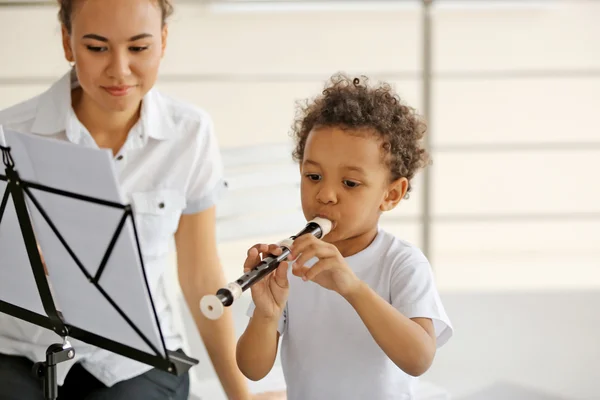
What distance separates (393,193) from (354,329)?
0.71 feet

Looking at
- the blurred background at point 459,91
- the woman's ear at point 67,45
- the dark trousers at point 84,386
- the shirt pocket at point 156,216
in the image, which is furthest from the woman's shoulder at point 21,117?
the blurred background at point 459,91

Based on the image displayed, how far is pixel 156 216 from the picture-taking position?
1.55 m

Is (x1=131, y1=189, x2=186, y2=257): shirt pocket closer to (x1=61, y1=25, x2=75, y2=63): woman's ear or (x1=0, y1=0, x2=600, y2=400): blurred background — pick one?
A: (x1=61, y1=25, x2=75, y2=63): woman's ear

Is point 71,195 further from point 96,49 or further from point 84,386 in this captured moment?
point 84,386

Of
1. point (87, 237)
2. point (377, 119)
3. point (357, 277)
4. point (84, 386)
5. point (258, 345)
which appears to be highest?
point (377, 119)

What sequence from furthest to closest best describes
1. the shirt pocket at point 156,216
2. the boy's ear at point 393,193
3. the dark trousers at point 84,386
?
the shirt pocket at point 156,216 < the dark trousers at point 84,386 < the boy's ear at point 393,193

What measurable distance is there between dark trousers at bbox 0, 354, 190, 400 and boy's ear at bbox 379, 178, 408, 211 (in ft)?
1.65

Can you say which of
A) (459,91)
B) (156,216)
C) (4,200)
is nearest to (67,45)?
(156,216)

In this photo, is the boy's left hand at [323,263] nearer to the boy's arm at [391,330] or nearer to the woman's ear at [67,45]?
the boy's arm at [391,330]

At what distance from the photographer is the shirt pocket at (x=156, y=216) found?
Answer: 1531 millimetres

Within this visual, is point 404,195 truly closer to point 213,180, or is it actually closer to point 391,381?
point 391,381

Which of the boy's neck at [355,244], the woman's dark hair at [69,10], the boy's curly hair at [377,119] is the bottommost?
the boy's neck at [355,244]

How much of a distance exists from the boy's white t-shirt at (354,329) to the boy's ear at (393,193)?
0.05 meters

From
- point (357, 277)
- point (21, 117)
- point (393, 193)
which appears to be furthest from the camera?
point (21, 117)
